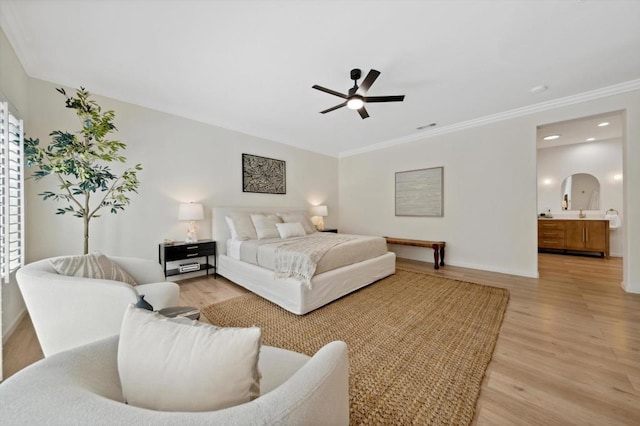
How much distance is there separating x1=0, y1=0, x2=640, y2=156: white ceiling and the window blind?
3.03 feet

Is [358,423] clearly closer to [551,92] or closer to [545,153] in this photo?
[551,92]

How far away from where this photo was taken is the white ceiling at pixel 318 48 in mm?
1929

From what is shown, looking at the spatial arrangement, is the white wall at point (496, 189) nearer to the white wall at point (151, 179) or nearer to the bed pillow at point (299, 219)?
the bed pillow at point (299, 219)

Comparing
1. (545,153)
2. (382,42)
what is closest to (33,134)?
(382,42)

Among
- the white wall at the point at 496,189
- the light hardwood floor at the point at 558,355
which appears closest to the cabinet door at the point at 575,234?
the light hardwood floor at the point at 558,355

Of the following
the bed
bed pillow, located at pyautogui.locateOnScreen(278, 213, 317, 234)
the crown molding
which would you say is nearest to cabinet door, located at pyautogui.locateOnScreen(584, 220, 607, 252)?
the crown molding

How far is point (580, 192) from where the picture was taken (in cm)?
556

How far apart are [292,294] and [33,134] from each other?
3.40m

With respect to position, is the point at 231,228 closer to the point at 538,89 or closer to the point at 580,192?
the point at 538,89

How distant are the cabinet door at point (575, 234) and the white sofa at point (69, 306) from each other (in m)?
7.75

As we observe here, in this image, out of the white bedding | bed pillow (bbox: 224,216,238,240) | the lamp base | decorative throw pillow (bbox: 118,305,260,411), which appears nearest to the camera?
decorative throw pillow (bbox: 118,305,260,411)

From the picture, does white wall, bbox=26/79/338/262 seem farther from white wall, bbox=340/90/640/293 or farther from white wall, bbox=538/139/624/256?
white wall, bbox=538/139/624/256

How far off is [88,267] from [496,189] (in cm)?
528

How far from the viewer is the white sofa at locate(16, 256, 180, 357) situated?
1.32 meters
